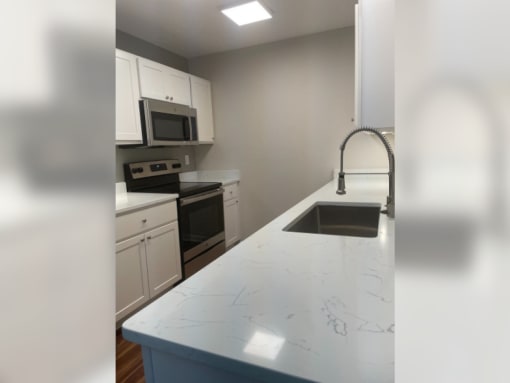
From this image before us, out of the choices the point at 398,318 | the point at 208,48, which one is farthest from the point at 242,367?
the point at 208,48

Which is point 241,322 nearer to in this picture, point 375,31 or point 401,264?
point 401,264

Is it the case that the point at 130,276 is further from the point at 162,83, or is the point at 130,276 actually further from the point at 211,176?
the point at 211,176

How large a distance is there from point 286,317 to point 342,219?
1.27 metres

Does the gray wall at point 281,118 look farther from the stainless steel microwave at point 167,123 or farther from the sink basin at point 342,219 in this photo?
the sink basin at point 342,219

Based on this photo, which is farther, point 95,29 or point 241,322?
point 241,322

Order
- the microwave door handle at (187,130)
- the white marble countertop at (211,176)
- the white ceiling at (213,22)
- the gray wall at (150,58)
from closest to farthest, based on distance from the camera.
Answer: the white ceiling at (213,22), the gray wall at (150,58), the microwave door handle at (187,130), the white marble countertop at (211,176)

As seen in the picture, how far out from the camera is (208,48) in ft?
11.3

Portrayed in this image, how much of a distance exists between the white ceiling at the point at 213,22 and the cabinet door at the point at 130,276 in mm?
1810

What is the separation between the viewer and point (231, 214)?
354cm

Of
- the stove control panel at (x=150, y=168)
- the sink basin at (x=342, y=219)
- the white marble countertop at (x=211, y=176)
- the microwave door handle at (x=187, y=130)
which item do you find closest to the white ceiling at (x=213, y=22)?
the microwave door handle at (x=187, y=130)

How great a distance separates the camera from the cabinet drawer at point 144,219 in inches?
78.7

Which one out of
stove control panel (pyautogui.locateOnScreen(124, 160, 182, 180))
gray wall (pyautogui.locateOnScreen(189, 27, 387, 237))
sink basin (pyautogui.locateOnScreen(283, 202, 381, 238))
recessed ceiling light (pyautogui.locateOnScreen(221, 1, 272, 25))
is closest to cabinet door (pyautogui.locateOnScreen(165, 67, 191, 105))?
gray wall (pyautogui.locateOnScreen(189, 27, 387, 237))

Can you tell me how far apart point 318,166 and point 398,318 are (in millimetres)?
3204

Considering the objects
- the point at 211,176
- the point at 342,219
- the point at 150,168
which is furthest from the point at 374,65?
the point at 211,176
